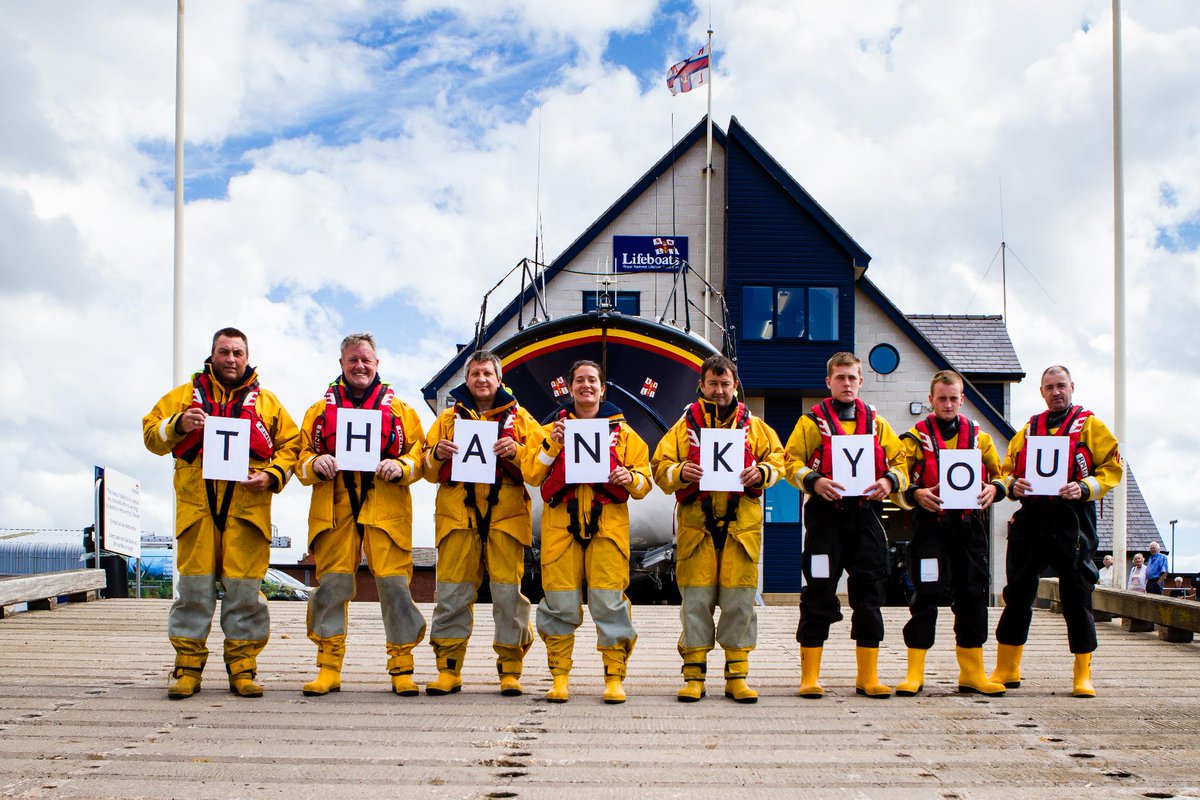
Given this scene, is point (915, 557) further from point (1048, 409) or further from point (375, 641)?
point (375, 641)

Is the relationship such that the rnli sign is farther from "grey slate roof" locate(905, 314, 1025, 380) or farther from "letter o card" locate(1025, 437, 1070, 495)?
"letter o card" locate(1025, 437, 1070, 495)

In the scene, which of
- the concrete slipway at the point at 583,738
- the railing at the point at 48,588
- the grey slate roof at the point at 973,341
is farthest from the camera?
the grey slate roof at the point at 973,341

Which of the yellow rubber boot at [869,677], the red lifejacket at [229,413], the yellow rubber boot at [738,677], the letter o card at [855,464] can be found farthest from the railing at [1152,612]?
the red lifejacket at [229,413]

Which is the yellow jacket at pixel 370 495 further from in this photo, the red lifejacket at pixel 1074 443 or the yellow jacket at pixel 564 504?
the red lifejacket at pixel 1074 443

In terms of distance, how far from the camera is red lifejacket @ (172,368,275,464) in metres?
5.68

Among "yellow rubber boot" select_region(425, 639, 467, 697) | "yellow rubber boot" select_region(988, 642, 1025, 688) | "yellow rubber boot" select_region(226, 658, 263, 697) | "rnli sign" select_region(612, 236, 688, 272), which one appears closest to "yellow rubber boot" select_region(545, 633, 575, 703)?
"yellow rubber boot" select_region(425, 639, 467, 697)

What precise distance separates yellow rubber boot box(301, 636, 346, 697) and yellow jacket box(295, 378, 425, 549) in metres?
0.51

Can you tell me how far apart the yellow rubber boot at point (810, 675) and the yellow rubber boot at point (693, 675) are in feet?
1.70

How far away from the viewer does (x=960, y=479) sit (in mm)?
6035

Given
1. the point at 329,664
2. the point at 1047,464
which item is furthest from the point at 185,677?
the point at 1047,464

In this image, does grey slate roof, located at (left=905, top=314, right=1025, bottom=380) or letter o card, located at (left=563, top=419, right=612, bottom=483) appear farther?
grey slate roof, located at (left=905, top=314, right=1025, bottom=380)

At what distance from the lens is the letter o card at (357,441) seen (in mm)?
5613

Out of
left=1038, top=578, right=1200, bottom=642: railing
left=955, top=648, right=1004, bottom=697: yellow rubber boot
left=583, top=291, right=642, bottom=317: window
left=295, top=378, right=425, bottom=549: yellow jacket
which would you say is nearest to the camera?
left=295, top=378, right=425, bottom=549: yellow jacket

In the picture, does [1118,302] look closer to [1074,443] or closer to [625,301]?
[1074,443]
